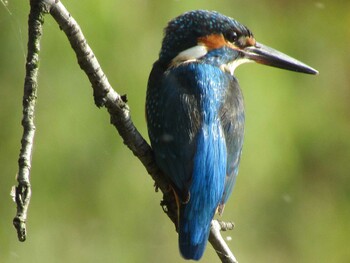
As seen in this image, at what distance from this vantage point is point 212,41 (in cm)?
315

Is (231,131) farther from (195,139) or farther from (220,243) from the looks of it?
(220,243)

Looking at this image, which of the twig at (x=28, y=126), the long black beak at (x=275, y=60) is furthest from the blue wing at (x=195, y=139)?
the twig at (x=28, y=126)

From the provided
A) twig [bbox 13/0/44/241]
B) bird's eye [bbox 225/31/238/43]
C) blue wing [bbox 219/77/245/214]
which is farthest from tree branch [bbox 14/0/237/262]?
bird's eye [bbox 225/31/238/43]

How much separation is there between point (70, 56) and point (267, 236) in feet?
4.52

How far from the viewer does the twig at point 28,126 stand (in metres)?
2.14

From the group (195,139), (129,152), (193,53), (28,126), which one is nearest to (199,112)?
(195,139)

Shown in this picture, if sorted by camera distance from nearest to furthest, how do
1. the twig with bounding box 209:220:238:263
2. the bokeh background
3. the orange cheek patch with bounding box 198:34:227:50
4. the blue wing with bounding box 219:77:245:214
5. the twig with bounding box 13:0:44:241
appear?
the twig with bounding box 13:0:44:241 < the twig with bounding box 209:220:238:263 < the blue wing with bounding box 219:77:245:214 < the orange cheek patch with bounding box 198:34:227:50 < the bokeh background

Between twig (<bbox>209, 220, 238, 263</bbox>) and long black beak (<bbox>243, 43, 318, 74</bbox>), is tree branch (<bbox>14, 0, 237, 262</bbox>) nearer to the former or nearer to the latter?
twig (<bbox>209, 220, 238, 263</bbox>)

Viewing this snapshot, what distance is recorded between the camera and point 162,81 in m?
3.09

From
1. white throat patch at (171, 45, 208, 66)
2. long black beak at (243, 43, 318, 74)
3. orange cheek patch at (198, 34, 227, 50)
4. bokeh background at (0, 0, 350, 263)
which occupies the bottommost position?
bokeh background at (0, 0, 350, 263)

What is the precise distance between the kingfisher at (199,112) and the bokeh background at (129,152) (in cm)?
91

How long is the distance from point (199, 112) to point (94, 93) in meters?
0.53

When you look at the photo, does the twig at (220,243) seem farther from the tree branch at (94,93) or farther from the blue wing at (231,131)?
the blue wing at (231,131)

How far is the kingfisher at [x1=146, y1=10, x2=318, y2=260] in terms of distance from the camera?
2836mm
